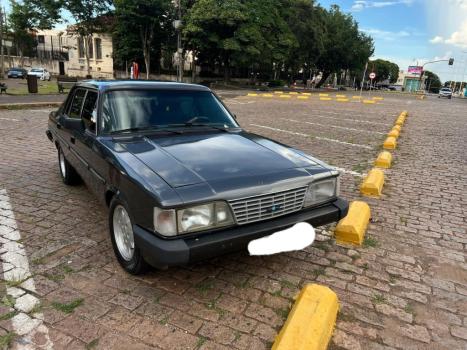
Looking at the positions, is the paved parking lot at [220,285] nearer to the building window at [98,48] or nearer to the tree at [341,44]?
the building window at [98,48]

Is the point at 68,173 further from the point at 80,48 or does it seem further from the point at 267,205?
the point at 80,48

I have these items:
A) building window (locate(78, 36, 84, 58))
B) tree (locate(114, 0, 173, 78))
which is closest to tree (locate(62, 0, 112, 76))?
tree (locate(114, 0, 173, 78))

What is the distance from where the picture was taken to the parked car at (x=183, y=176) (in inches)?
100

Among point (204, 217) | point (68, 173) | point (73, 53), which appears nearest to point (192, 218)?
point (204, 217)

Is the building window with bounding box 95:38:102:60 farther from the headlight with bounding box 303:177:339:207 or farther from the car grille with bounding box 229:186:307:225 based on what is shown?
the car grille with bounding box 229:186:307:225

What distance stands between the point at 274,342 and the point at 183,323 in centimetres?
65

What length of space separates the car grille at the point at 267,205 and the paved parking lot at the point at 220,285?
662 mm

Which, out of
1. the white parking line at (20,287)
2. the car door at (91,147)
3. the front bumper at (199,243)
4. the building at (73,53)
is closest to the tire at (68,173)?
the car door at (91,147)

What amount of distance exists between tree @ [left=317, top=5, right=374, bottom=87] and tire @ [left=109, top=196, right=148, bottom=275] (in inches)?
2068

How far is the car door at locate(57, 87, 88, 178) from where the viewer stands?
13.4ft

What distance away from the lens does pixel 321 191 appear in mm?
3221

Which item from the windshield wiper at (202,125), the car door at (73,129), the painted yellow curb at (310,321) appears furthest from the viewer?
the car door at (73,129)

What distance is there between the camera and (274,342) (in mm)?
2408

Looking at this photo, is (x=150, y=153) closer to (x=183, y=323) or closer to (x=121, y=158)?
(x=121, y=158)
